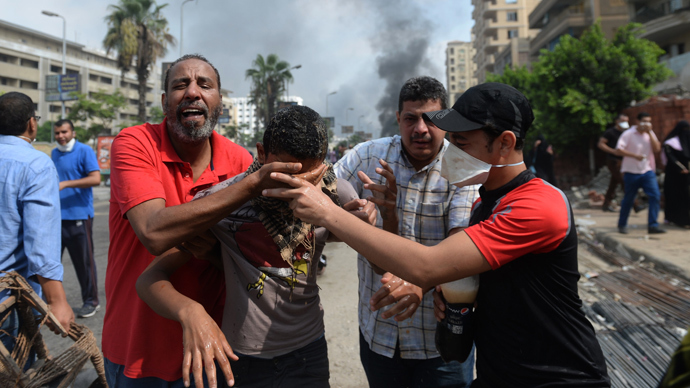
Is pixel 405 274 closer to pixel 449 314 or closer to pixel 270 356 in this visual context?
pixel 449 314

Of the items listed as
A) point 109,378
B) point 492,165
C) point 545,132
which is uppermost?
point 545,132

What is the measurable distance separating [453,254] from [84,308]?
4.62 m

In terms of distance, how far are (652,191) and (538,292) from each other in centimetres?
700

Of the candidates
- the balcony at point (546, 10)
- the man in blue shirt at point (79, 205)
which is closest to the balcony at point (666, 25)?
the balcony at point (546, 10)

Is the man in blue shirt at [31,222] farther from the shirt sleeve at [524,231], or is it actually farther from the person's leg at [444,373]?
the shirt sleeve at [524,231]

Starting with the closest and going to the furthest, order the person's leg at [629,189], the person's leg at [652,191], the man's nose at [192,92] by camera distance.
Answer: the man's nose at [192,92], the person's leg at [652,191], the person's leg at [629,189]

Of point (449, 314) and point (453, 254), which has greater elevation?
point (453, 254)

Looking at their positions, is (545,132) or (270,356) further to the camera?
(545,132)

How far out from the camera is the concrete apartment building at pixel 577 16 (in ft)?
97.0

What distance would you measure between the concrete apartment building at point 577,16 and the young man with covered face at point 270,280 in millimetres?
30780

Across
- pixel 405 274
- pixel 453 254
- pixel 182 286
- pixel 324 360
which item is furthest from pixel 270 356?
pixel 453 254

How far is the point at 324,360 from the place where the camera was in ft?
6.35

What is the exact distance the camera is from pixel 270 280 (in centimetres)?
177

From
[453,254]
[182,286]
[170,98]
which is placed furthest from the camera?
[170,98]
